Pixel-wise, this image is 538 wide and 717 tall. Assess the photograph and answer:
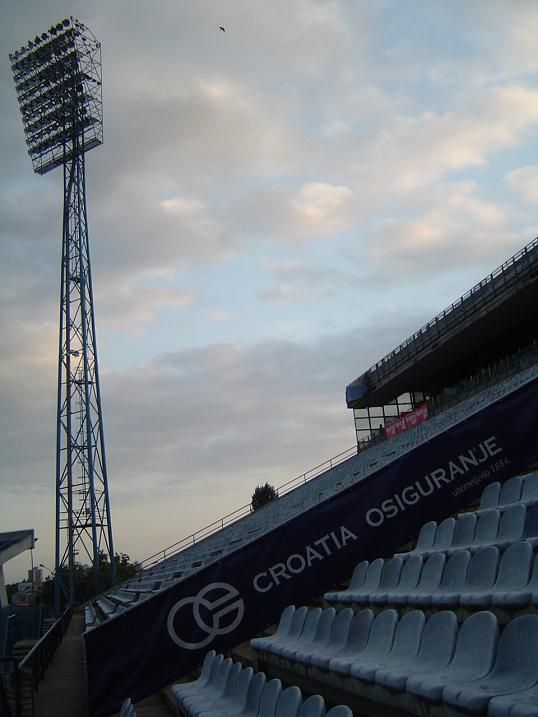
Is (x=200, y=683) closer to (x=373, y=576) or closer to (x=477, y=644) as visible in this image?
(x=373, y=576)

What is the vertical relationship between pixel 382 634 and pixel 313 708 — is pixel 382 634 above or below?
above

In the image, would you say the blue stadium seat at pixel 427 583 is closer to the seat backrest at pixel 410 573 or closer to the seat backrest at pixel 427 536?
the seat backrest at pixel 410 573

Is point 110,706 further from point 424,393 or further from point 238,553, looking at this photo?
point 424,393

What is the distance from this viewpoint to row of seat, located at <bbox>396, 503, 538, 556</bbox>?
423 centimetres

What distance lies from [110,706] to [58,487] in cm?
1625

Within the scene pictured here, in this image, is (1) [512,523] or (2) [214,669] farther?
(2) [214,669]

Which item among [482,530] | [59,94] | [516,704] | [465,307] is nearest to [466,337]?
[465,307]

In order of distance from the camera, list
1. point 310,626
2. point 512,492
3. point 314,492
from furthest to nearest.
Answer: point 314,492 < point 512,492 < point 310,626

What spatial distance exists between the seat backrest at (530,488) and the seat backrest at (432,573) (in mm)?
942

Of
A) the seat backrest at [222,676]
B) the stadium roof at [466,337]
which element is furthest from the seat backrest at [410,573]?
the stadium roof at [466,337]

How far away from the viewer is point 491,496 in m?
5.68

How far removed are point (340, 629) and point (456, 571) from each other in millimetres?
770

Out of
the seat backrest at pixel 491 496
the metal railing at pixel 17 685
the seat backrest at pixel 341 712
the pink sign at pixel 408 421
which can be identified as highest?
the pink sign at pixel 408 421

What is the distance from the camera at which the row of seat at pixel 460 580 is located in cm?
342
